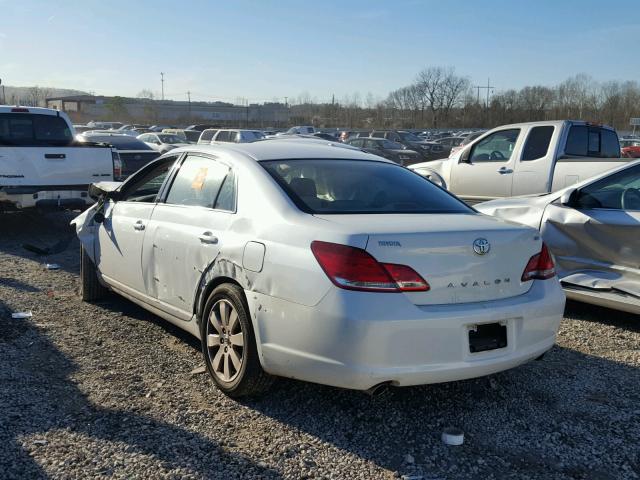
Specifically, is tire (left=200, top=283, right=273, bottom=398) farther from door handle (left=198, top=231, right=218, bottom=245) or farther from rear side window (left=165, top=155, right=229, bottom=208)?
rear side window (left=165, top=155, right=229, bottom=208)

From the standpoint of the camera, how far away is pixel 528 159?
9.09 meters

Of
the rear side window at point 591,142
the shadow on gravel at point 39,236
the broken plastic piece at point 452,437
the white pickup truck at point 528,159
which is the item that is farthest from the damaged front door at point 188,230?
the rear side window at point 591,142

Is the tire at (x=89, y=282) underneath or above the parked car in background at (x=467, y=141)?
underneath

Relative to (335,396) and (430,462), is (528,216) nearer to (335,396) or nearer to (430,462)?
(335,396)

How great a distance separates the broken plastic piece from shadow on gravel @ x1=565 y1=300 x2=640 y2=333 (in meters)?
2.80

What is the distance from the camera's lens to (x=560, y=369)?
4.45 m

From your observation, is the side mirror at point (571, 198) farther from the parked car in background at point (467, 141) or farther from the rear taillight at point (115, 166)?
the rear taillight at point (115, 166)

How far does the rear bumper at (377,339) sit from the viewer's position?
310cm

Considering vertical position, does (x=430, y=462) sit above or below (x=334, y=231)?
below

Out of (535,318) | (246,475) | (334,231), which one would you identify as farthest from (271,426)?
(535,318)

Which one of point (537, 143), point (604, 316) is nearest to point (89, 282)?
point (604, 316)

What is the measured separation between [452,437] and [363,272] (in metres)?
1.06

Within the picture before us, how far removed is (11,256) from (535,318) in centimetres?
704

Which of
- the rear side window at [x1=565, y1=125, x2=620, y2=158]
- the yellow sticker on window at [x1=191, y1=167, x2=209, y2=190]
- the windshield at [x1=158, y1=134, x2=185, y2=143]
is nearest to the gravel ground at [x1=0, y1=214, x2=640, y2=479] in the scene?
the yellow sticker on window at [x1=191, y1=167, x2=209, y2=190]
